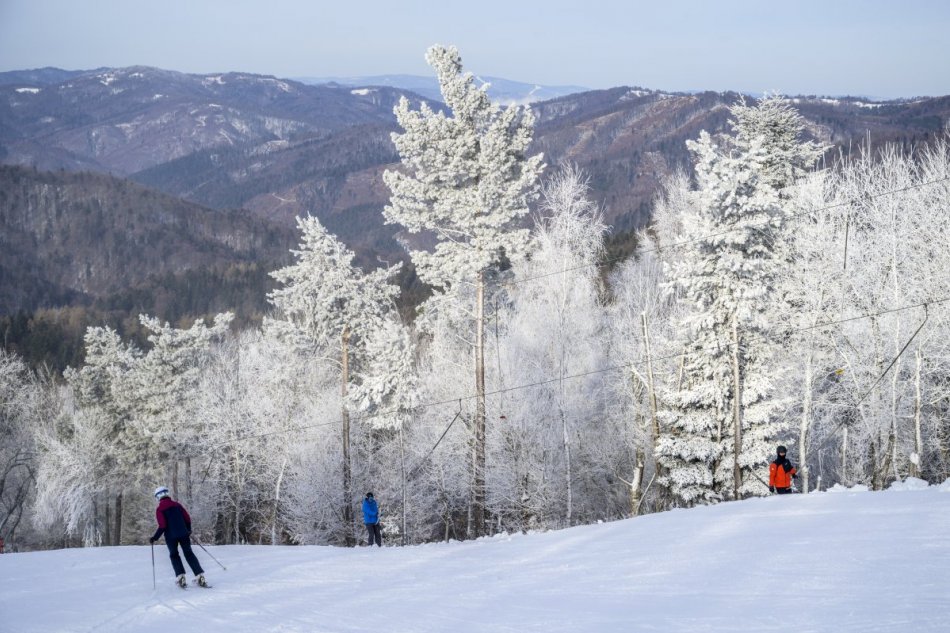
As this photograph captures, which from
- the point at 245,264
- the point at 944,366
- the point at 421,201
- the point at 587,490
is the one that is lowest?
the point at 587,490

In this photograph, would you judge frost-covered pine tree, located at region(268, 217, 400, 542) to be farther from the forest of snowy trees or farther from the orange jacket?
the orange jacket

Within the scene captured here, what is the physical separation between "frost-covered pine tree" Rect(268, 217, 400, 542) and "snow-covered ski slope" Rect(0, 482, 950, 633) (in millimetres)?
15040

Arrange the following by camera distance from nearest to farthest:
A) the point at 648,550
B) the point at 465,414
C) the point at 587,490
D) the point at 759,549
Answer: the point at 759,549
the point at 648,550
the point at 465,414
the point at 587,490

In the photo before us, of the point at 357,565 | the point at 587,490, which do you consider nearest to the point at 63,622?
the point at 357,565

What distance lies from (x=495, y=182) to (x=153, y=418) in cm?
2518

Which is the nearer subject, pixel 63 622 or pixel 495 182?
pixel 63 622

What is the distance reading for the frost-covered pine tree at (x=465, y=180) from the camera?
23.0 metres

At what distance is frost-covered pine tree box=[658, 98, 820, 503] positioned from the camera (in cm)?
2092

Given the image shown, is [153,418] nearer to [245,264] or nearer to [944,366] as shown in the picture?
[944,366]

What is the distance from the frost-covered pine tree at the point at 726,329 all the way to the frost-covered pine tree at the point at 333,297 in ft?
42.2

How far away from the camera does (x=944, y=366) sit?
24.5m

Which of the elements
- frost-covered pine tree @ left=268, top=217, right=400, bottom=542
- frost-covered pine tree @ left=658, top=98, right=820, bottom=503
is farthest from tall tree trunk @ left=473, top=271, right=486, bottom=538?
frost-covered pine tree @ left=268, top=217, right=400, bottom=542

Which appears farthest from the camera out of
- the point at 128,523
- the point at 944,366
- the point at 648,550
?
the point at 128,523

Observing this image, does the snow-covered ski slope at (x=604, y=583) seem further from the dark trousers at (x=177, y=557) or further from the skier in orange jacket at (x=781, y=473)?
the skier in orange jacket at (x=781, y=473)
